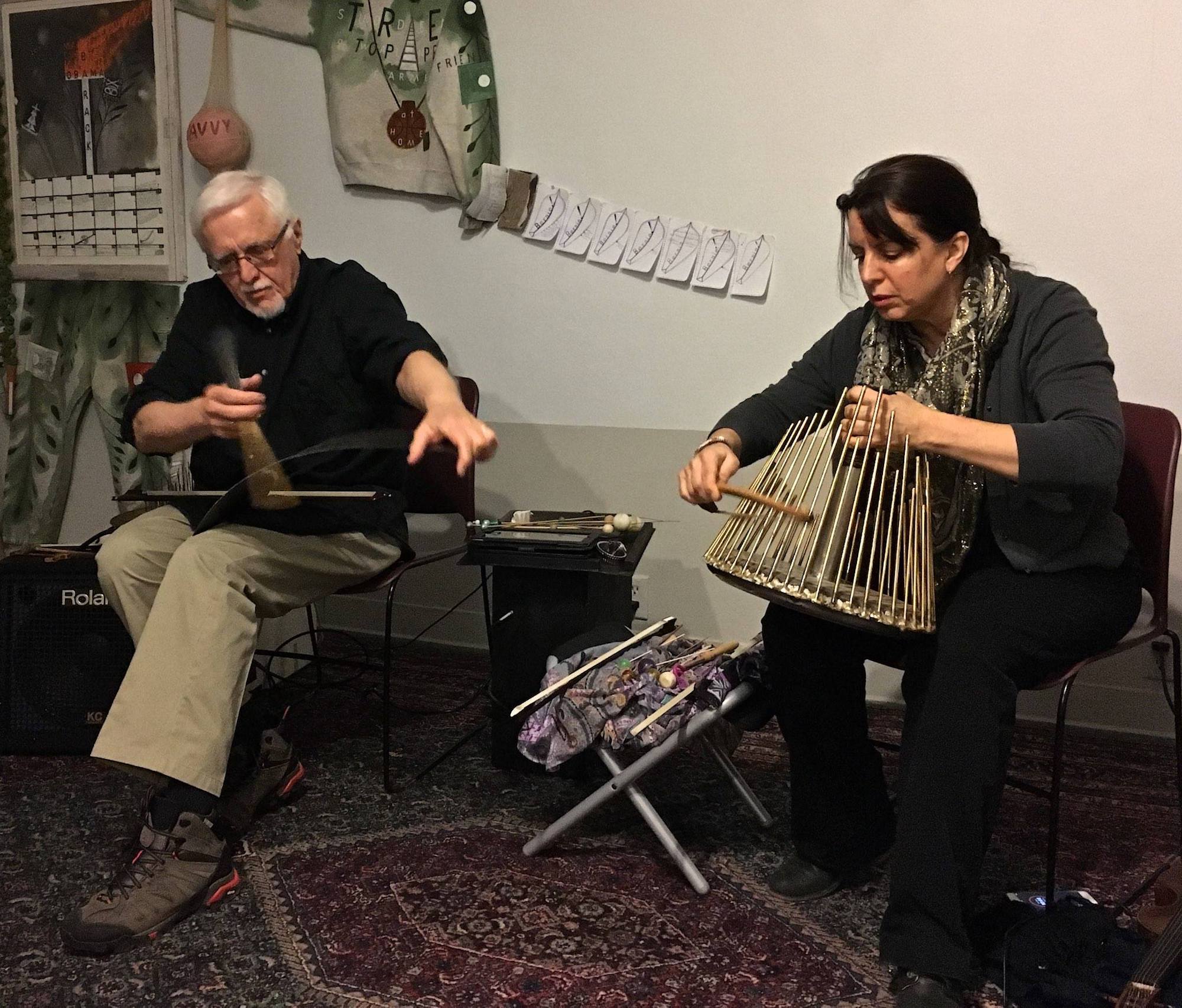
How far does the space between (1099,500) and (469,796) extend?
53.1 inches

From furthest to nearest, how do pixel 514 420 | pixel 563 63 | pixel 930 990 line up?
1. pixel 514 420
2. pixel 563 63
3. pixel 930 990

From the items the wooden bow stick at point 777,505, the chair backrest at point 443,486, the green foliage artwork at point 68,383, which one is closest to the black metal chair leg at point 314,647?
the chair backrest at point 443,486

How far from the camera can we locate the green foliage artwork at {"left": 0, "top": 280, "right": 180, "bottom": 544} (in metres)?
3.33

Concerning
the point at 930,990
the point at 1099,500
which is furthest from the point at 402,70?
the point at 930,990

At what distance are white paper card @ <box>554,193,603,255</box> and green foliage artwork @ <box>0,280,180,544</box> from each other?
1.29 metres

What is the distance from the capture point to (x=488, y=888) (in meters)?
1.87

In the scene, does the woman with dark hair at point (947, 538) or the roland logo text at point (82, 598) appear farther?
the roland logo text at point (82, 598)

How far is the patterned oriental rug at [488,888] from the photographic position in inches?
62.7

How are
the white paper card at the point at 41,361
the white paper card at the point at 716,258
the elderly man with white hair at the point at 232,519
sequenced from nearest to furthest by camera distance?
the elderly man with white hair at the point at 232,519, the white paper card at the point at 716,258, the white paper card at the point at 41,361

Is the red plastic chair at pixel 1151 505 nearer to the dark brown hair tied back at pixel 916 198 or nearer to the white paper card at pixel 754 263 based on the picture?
the dark brown hair tied back at pixel 916 198

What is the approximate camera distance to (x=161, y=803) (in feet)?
5.97

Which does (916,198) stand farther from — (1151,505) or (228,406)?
(228,406)

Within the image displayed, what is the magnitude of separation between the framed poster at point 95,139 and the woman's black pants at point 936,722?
245cm

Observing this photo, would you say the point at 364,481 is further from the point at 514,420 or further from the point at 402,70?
the point at 402,70
